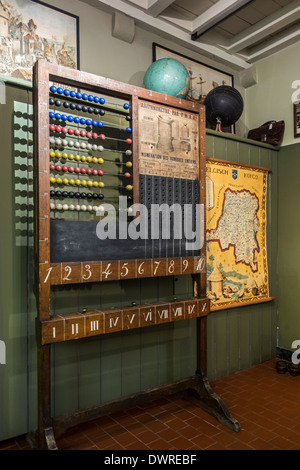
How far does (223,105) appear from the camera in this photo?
333 cm

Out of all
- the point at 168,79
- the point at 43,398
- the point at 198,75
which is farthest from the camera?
the point at 198,75

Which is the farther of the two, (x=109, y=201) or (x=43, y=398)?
(x=109, y=201)

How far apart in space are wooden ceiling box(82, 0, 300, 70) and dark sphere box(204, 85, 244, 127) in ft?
2.21

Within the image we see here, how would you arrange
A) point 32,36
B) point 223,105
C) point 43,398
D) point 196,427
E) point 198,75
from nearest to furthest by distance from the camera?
point 43,398
point 196,427
point 32,36
point 223,105
point 198,75

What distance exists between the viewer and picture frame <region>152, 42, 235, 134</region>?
352cm

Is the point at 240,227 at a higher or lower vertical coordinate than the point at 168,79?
lower

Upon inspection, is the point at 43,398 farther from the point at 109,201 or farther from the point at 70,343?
the point at 109,201

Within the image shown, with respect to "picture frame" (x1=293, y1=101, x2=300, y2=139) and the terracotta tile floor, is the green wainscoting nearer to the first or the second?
the terracotta tile floor

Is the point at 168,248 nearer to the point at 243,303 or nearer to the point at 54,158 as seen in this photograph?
the point at 54,158

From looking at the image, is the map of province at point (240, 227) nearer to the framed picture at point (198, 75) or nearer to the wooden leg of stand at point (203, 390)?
the wooden leg of stand at point (203, 390)

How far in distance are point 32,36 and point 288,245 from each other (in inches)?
124

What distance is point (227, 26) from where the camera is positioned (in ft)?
11.8

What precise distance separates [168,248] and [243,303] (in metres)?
1.38

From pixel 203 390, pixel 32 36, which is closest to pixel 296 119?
pixel 32 36
